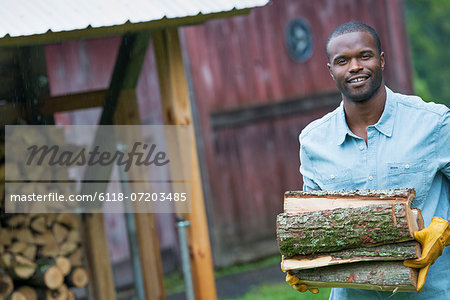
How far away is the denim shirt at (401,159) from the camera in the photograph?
2.39 m

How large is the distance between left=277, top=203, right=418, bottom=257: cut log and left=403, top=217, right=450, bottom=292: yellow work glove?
48 mm

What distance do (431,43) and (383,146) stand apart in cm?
1223

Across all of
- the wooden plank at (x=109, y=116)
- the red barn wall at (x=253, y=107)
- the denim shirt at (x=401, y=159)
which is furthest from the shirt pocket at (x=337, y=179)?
the red barn wall at (x=253, y=107)

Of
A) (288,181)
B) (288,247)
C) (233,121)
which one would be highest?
(233,121)

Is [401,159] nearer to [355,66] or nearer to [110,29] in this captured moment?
[355,66]

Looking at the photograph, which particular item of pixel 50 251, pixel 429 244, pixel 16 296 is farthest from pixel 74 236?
pixel 429 244

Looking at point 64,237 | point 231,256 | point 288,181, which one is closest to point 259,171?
point 288,181

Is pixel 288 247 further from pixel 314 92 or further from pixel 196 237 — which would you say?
pixel 314 92

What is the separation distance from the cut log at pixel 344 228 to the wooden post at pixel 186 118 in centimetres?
149

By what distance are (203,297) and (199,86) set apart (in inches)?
125

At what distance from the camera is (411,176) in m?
2.41

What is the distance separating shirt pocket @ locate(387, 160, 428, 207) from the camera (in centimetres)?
240

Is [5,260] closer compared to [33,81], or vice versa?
[5,260]

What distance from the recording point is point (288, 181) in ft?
24.1
